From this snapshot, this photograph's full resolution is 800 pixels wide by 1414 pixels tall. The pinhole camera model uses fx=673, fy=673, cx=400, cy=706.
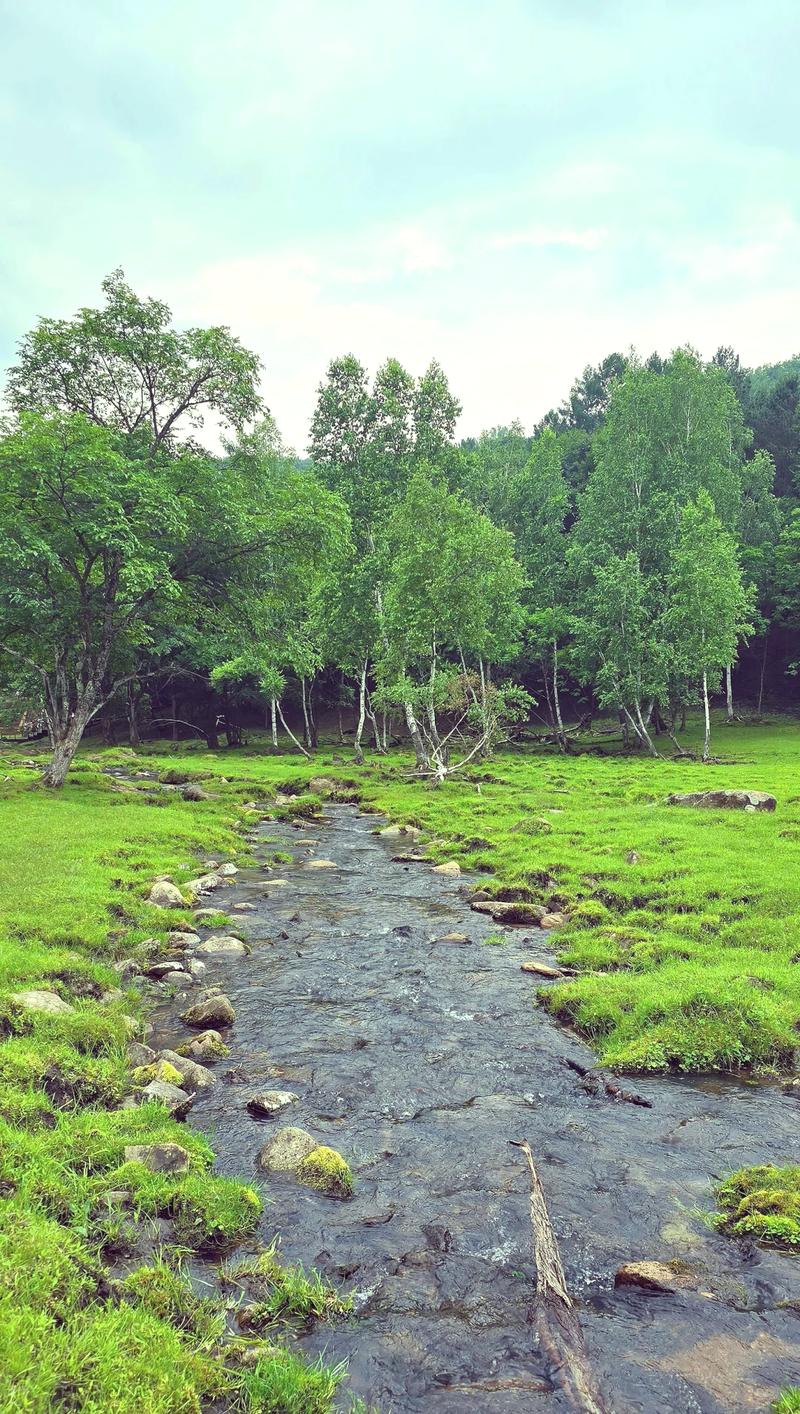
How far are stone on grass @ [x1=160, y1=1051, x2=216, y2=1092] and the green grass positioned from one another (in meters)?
5.95

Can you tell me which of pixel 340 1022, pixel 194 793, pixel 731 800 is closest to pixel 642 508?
pixel 731 800

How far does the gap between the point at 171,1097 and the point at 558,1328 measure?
483 cm

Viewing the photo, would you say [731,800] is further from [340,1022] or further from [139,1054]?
[139,1054]

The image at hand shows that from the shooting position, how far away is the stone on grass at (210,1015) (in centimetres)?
1016

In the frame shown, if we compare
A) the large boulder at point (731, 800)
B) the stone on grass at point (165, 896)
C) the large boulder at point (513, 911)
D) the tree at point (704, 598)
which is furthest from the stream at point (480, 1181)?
the tree at point (704, 598)

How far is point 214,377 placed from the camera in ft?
101

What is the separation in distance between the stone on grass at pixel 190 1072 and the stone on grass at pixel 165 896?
6.79 meters

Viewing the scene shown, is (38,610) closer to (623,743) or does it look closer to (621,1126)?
(621,1126)

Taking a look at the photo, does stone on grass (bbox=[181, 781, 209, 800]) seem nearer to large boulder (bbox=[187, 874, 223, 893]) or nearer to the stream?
large boulder (bbox=[187, 874, 223, 893])

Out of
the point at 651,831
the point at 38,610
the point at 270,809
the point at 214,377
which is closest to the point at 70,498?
the point at 38,610

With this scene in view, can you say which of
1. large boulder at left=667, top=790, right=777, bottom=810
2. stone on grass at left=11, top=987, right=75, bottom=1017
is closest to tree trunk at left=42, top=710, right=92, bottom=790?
stone on grass at left=11, top=987, right=75, bottom=1017

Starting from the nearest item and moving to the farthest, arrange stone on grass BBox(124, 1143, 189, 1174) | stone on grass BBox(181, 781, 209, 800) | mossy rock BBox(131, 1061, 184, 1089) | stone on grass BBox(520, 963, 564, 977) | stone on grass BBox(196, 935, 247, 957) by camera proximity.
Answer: stone on grass BBox(124, 1143, 189, 1174) → mossy rock BBox(131, 1061, 184, 1089) → stone on grass BBox(520, 963, 564, 977) → stone on grass BBox(196, 935, 247, 957) → stone on grass BBox(181, 781, 209, 800)

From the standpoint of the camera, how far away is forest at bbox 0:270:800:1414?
4992 mm

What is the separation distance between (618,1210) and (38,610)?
26909mm
